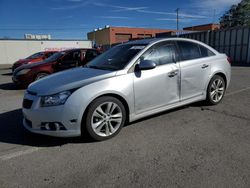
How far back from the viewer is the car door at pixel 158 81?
4008 millimetres

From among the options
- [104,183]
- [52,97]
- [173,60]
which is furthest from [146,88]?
[104,183]

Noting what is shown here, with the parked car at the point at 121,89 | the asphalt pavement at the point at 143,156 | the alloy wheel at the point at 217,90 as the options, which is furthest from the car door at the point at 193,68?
the asphalt pavement at the point at 143,156

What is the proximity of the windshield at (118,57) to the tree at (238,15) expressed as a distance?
47.8m

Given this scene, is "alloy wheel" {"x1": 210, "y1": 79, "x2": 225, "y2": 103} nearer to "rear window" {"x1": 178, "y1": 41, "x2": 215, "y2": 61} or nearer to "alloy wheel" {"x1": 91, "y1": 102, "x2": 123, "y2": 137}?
"rear window" {"x1": 178, "y1": 41, "x2": 215, "y2": 61}

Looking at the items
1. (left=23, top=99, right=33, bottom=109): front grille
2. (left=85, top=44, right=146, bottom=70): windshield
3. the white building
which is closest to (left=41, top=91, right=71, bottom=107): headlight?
(left=23, top=99, right=33, bottom=109): front grille

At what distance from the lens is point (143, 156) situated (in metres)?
3.18

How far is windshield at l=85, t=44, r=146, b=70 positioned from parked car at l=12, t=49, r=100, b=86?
5.23 metres

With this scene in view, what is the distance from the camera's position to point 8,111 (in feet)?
19.3

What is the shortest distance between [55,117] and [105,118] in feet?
2.49

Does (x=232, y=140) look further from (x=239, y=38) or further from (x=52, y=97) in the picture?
(x=239, y=38)

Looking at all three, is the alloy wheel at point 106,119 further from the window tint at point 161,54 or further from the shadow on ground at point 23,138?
the window tint at point 161,54

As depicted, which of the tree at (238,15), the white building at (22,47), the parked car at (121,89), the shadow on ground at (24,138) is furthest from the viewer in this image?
the tree at (238,15)

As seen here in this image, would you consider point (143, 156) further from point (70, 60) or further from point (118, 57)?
point (70, 60)

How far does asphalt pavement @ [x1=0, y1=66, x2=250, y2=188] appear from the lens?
105 inches
